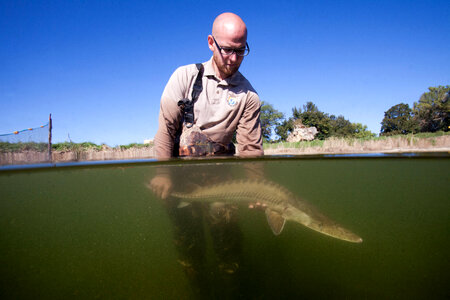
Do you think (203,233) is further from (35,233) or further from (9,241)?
(9,241)

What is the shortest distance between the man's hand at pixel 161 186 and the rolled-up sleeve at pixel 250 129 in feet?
4.68

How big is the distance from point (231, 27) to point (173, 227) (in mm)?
3292

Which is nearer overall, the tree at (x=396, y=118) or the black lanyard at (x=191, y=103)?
the black lanyard at (x=191, y=103)

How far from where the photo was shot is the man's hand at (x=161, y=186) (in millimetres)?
4091

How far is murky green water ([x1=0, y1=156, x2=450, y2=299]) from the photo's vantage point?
385 cm

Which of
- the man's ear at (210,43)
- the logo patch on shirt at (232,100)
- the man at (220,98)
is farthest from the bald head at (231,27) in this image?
the logo patch on shirt at (232,100)

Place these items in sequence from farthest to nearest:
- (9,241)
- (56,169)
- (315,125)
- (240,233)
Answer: (315,125) < (9,241) < (240,233) < (56,169)

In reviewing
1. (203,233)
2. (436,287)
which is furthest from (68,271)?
(436,287)

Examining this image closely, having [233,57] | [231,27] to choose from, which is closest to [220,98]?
[233,57]

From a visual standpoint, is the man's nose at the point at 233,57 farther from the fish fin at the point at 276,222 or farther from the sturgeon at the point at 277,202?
the fish fin at the point at 276,222

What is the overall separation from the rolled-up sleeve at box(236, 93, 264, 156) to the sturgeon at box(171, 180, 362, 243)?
500 millimetres

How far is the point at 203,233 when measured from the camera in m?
4.50

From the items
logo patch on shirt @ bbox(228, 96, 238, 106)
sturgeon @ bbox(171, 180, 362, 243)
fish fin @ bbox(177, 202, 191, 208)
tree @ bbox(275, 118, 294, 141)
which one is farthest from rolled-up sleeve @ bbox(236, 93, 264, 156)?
tree @ bbox(275, 118, 294, 141)

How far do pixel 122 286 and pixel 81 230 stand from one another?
260cm
